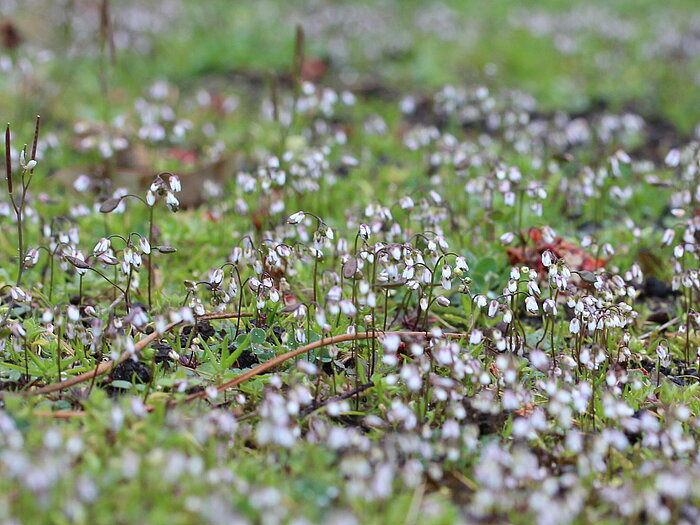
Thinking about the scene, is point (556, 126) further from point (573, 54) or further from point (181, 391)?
point (181, 391)

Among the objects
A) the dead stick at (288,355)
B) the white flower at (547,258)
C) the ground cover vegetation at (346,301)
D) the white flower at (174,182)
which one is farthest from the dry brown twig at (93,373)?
the white flower at (547,258)

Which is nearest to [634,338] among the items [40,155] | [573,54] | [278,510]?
[278,510]

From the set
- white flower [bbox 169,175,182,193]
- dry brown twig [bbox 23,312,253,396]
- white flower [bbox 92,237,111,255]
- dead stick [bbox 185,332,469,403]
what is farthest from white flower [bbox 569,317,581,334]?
white flower [bbox 92,237,111,255]

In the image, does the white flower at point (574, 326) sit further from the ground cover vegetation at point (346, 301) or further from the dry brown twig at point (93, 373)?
the dry brown twig at point (93, 373)

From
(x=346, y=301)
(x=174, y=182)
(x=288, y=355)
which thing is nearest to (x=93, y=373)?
(x=288, y=355)

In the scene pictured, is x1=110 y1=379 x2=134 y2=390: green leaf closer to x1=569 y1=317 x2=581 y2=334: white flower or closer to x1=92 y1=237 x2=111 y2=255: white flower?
x1=92 y1=237 x2=111 y2=255: white flower

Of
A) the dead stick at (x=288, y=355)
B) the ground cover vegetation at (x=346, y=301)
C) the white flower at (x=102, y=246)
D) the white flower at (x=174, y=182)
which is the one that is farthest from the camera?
the white flower at (x=174, y=182)

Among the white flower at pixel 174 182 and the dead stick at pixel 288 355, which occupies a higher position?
the white flower at pixel 174 182

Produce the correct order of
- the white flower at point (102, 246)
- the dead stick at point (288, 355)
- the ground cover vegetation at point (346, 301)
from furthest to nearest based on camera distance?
the white flower at point (102, 246) < the dead stick at point (288, 355) < the ground cover vegetation at point (346, 301)
